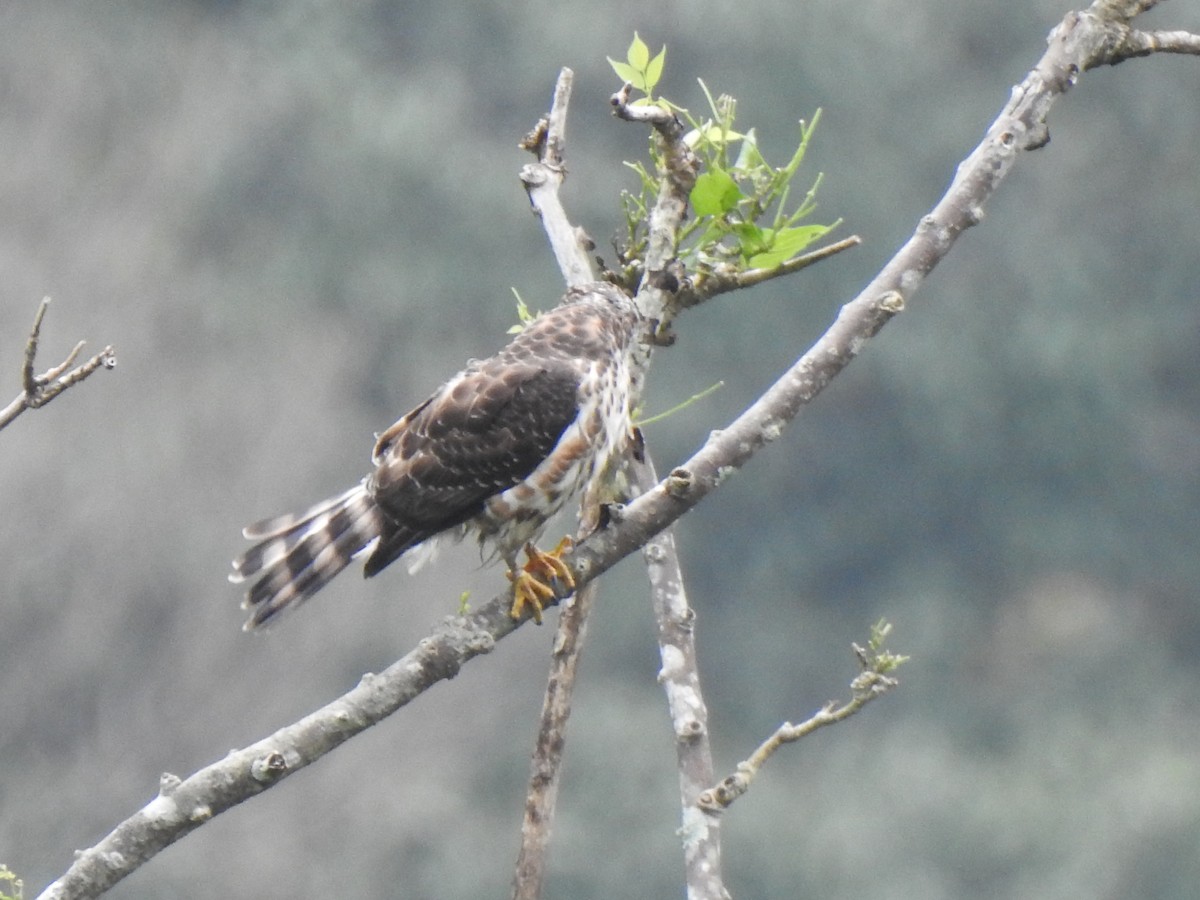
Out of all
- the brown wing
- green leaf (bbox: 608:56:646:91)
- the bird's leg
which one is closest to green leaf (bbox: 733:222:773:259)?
green leaf (bbox: 608:56:646:91)

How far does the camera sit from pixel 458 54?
1655 cm

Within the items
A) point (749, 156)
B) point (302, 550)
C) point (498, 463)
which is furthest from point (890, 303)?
point (302, 550)

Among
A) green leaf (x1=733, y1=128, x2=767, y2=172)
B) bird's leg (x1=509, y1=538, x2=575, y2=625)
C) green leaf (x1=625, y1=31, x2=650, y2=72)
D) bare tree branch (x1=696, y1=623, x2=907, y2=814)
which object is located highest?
green leaf (x1=625, y1=31, x2=650, y2=72)

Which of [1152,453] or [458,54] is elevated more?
[458,54]

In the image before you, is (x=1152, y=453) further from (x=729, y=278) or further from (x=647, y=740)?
(x=729, y=278)

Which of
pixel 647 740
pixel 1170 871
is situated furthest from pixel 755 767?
pixel 1170 871

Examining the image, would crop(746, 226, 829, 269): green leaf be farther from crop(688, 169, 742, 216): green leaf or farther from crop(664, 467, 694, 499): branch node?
crop(664, 467, 694, 499): branch node

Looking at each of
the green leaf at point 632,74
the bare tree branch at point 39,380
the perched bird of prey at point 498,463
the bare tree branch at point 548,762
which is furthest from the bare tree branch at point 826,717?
the bare tree branch at point 39,380

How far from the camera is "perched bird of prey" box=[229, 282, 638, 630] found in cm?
318

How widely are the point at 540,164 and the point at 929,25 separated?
14.5m

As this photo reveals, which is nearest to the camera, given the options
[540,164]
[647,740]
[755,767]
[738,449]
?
[738,449]

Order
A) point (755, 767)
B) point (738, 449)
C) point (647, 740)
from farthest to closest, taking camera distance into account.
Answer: point (647, 740), point (755, 767), point (738, 449)

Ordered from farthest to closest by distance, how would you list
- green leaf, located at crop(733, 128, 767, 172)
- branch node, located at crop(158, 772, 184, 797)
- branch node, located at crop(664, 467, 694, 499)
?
green leaf, located at crop(733, 128, 767, 172)
branch node, located at crop(664, 467, 694, 499)
branch node, located at crop(158, 772, 184, 797)

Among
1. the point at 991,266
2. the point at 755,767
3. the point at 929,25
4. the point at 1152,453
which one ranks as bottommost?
the point at 755,767
